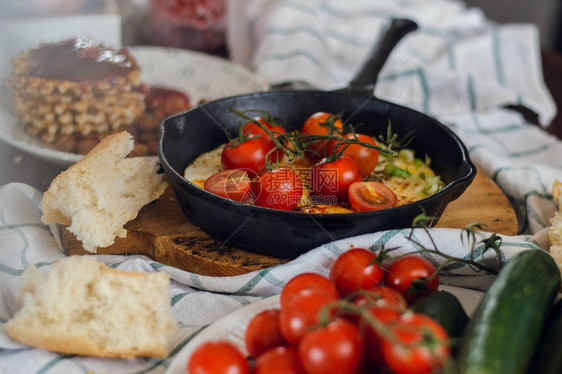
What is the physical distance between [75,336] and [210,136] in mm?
756

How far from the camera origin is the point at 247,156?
137 centimetres

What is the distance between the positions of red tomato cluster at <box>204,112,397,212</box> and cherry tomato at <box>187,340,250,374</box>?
429 millimetres

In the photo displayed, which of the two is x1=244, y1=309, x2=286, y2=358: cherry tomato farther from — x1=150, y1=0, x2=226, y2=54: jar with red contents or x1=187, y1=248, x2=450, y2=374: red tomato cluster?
x1=150, y1=0, x2=226, y2=54: jar with red contents

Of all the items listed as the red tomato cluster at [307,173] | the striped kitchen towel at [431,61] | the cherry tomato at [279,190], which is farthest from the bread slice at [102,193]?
the striped kitchen towel at [431,61]

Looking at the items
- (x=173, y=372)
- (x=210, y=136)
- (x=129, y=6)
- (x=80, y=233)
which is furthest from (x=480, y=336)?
(x=129, y=6)

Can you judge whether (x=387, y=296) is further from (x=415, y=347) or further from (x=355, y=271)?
(x=415, y=347)

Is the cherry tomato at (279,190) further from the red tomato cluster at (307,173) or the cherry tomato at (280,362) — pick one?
the cherry tomato at (280,362)

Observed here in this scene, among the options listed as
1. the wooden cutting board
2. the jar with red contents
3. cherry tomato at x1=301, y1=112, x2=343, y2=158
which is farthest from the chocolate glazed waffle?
the jar with red contents

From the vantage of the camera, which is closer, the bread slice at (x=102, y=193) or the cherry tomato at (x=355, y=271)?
the cherry tomato at (x=355, y=271)

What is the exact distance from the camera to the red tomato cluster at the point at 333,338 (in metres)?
0.72

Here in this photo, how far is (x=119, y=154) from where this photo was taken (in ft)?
4.37

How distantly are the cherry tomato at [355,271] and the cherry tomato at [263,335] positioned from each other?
0.19 m

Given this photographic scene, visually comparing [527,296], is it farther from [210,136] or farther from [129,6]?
[129,6]

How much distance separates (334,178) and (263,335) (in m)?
0.48
